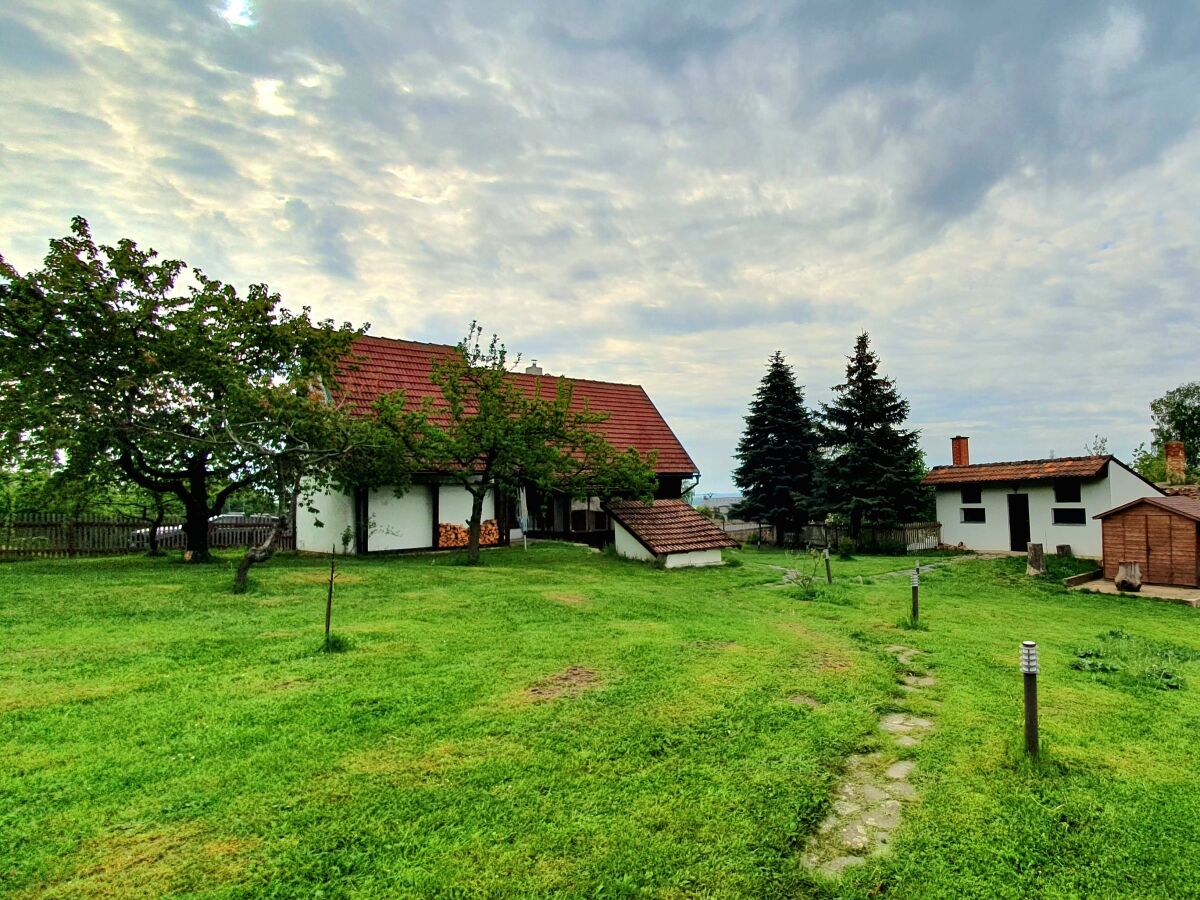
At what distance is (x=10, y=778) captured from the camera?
3492 mm

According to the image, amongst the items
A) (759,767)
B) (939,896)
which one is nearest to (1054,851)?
(939,896)

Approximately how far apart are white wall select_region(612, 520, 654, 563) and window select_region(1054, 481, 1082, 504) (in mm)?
16364

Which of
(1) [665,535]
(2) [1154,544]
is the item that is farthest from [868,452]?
(1) [665,535]

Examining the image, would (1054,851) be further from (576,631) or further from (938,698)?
(576,631)

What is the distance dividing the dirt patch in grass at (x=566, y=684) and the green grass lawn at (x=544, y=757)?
3cm

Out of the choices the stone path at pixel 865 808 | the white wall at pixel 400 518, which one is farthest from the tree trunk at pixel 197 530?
the stone path at pixel 865 808

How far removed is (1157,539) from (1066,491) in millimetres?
6694

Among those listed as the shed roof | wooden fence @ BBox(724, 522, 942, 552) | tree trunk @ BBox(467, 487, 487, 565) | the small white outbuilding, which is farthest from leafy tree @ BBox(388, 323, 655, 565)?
the shed roof

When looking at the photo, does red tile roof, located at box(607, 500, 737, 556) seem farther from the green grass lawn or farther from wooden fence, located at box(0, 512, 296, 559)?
wooden fence, located at box(0, 512, 296, 559)

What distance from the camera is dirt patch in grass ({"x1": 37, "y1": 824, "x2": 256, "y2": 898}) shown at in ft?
8.50

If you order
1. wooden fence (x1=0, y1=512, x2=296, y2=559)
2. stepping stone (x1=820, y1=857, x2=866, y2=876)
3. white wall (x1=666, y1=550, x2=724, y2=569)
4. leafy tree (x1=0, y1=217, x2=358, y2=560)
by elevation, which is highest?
leafy tree (x1=0, y1=217, x2=358, y2=560)

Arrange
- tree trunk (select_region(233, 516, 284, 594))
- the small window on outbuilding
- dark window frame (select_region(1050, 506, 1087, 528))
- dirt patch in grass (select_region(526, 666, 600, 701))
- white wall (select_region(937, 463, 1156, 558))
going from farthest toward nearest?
the small window on outbuilding → dark window frame (select_region(1050, 506, 1087, 528)) → white wall (select_region(937, 463, 1156, 558)) → tree trunk (select_region(233, 516, 284, 594)) → dirt patch in grass (select_region(526, 666, 600, 701))

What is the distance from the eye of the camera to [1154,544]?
1547cm

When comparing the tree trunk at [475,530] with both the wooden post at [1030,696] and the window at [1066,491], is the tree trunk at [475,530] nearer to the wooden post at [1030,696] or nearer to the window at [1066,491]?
the wooden post at [1030,696]
